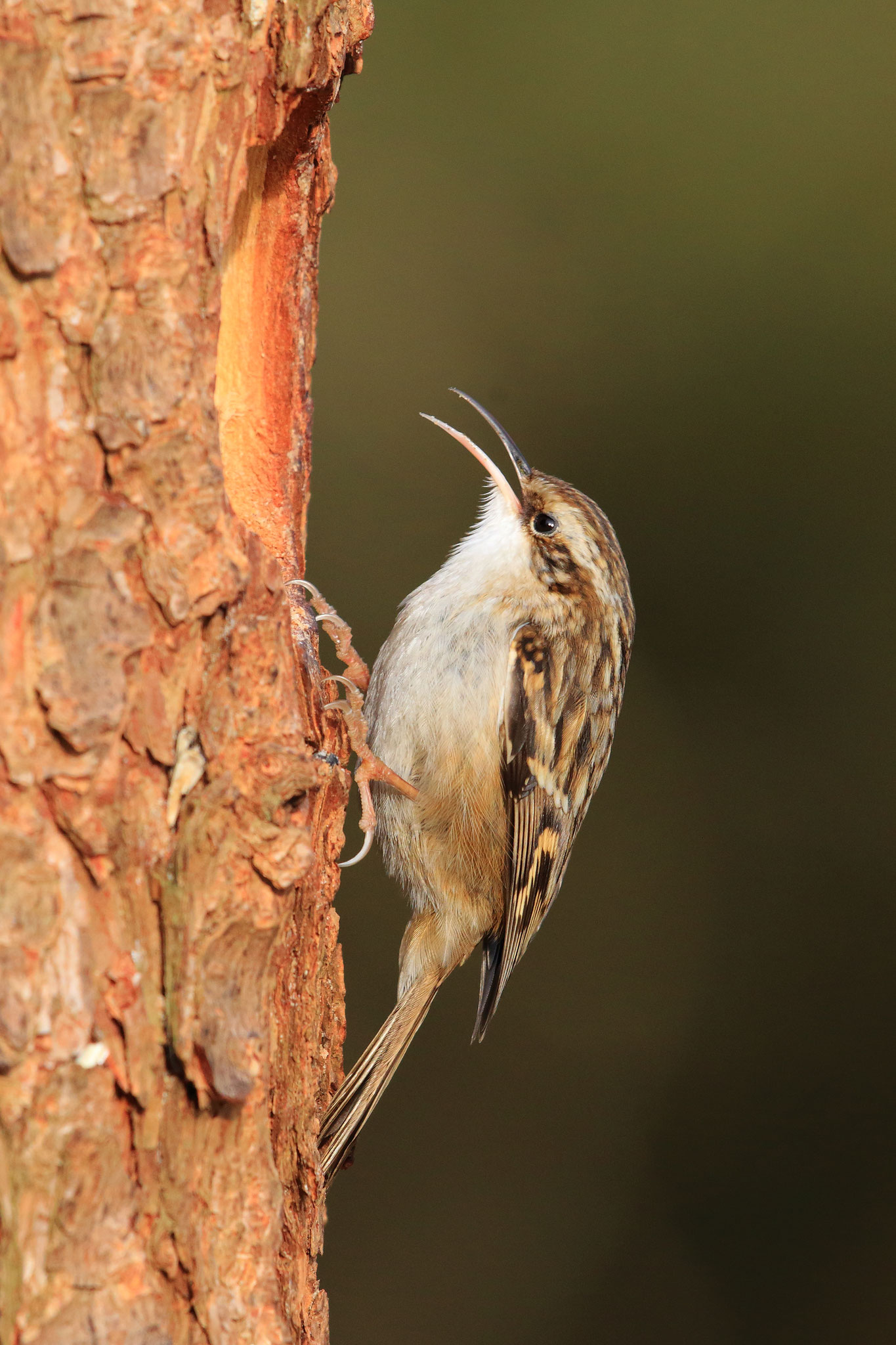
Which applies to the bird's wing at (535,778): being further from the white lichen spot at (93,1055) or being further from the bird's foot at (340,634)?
the white lichen spot at (93,1055)

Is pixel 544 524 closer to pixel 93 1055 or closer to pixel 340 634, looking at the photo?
pixel 340 634

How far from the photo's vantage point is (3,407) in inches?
39.6

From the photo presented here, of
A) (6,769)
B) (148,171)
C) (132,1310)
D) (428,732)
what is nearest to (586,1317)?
(428,732)

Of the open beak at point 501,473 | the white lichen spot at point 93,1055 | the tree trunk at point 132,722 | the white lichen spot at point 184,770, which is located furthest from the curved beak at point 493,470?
the white lichen spot at point 93,1055

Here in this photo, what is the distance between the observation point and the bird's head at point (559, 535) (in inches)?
83.9

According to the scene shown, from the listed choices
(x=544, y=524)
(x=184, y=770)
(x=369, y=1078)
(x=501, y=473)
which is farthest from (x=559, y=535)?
(x=184, y=770)

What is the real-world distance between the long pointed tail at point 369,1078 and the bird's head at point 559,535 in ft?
2.25

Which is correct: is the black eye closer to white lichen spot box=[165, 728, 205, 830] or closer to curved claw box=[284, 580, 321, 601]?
curved claw box=[284, 580, 321, 601]

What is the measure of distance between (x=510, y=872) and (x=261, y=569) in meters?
1.08

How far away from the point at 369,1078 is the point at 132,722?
0.93 meters

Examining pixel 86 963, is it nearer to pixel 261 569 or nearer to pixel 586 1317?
pixel 261 569

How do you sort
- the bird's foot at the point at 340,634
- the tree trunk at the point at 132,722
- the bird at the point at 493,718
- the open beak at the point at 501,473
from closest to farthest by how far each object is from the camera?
1. the tree trunk at the point at 132,722
2. the bird's foot at the point at 340,634
3. the bird at the point at 493,718
4. the open beak at the point at 501,473

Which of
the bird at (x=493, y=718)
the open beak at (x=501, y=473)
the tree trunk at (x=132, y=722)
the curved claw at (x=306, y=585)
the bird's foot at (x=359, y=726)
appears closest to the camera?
the tree trunk at (x=132, y=722)

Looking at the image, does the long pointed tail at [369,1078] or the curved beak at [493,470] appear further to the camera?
the curved beak at [493,470]
